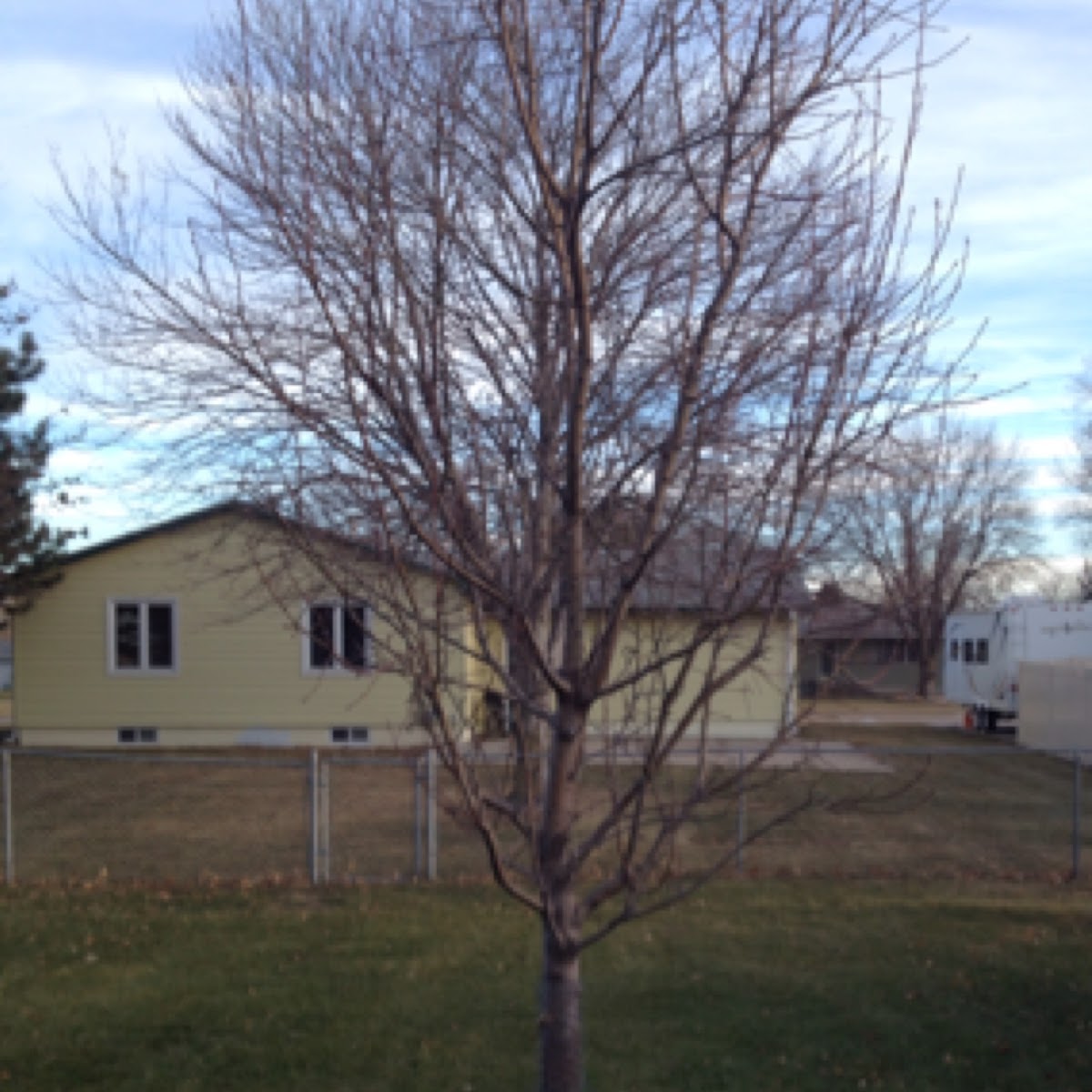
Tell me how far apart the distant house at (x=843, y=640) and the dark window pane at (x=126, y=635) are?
21331 mm

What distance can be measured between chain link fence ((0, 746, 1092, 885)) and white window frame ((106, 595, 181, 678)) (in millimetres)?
4245

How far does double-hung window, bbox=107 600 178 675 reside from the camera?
2344 centimetres

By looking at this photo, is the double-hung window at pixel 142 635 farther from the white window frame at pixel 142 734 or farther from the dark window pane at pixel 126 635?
the white window frame at pixel 142 734

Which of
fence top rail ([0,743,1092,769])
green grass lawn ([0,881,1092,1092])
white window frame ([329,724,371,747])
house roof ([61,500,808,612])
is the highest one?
house roof ([61,500,808,612])

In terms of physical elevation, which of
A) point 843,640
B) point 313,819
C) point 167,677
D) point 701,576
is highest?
point 701,576

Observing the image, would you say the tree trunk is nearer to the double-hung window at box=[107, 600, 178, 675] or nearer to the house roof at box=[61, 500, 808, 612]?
the house roof at box=[61, 500, 808, 612]

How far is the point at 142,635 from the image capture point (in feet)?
77.2

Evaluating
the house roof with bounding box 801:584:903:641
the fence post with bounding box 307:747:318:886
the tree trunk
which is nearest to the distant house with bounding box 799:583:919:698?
the house roof with bounding box 801:584:903:641

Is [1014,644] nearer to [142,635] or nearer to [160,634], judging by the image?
[160,634]

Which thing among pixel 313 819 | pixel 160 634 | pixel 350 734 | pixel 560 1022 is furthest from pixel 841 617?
pixel 160 634

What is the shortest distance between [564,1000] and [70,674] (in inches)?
864

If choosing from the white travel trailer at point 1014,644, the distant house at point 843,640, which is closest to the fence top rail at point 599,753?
the distant house at point 843,640

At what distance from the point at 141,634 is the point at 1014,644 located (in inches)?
762

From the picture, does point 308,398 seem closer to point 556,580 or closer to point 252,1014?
point 556,580
